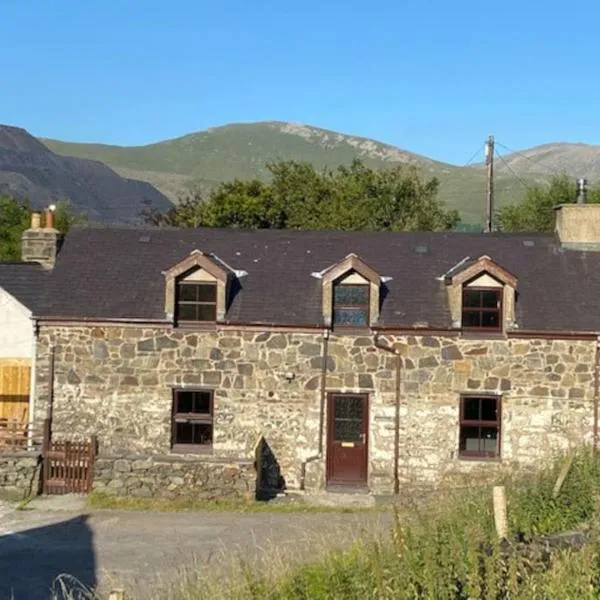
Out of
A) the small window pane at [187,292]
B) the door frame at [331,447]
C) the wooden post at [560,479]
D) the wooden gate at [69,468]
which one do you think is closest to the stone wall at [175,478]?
the wooden gate at [69,468]

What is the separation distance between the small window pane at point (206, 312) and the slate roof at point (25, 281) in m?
4.35

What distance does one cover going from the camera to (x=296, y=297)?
24109 millimetres

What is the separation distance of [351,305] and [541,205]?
28801 millimetres

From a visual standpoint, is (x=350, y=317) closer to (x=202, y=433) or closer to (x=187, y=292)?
(x=187, y=292)

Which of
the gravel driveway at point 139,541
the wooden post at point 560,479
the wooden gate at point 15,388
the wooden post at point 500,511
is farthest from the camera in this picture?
the wooden gate at point 15,388

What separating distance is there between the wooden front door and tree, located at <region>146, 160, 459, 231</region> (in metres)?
25.2

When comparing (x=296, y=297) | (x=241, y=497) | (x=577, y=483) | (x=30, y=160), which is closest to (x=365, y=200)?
(x=296, y=297)

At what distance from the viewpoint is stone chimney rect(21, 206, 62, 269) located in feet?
84.9

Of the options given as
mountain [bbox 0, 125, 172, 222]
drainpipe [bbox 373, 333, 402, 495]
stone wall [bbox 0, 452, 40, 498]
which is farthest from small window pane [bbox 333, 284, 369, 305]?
mountain [bbox 0, 125, 172, 222]

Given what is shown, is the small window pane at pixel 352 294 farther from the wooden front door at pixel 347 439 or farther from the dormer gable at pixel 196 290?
the dormer gable at pixel 196 290

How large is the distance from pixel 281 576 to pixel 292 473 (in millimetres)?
13147

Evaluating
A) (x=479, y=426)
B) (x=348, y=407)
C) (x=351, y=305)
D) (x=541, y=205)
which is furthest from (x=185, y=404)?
(x=541, y=205)

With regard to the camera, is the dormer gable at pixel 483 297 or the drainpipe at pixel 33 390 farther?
the drainpipe at pixel 33 390

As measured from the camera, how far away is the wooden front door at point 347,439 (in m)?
23.4
